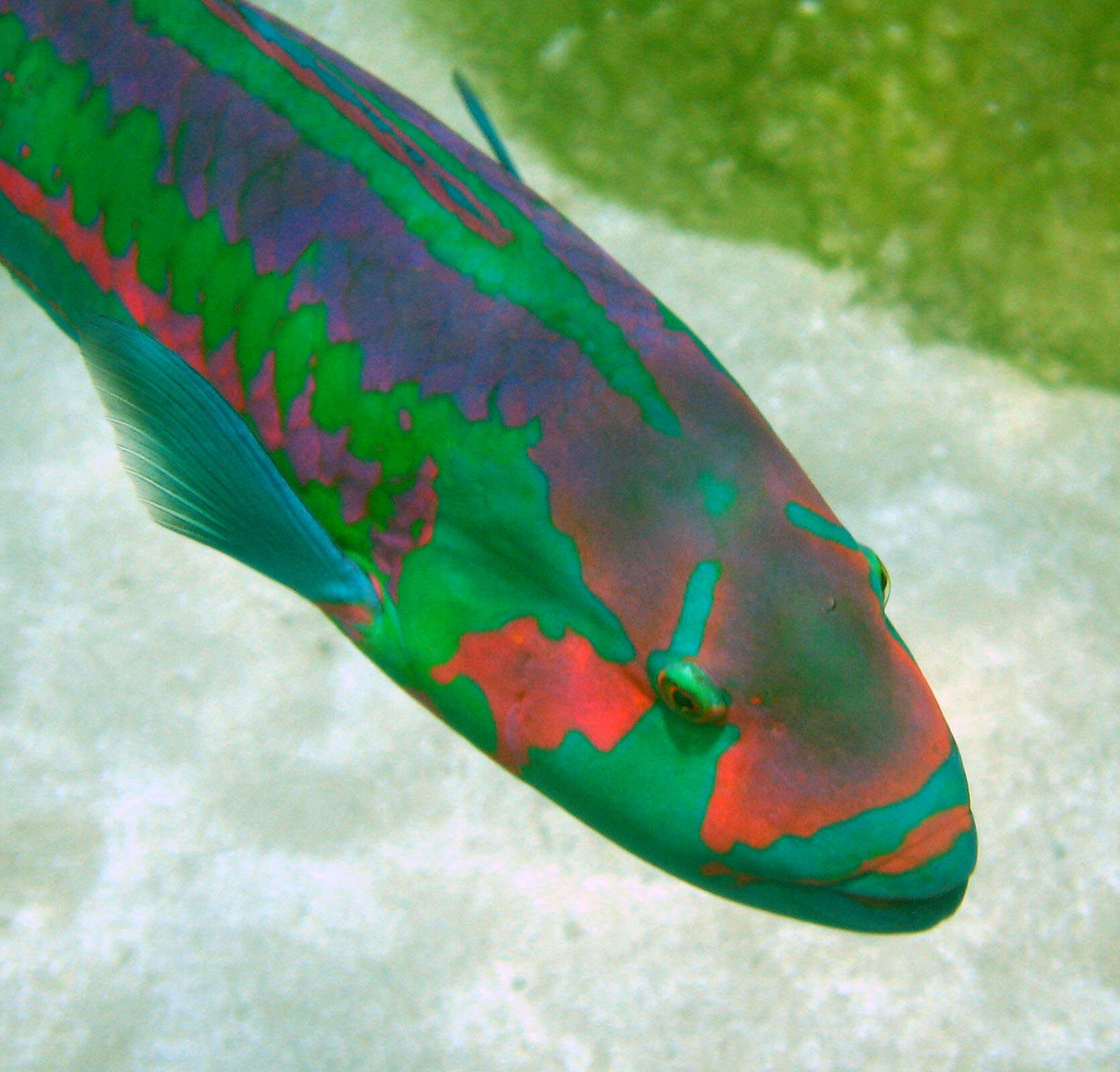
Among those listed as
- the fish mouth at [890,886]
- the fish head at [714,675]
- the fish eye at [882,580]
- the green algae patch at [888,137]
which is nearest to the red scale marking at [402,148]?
the fish head at [714,675]

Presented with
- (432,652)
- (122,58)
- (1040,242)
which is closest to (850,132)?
(1040,242)

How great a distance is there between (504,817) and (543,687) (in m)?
1.85

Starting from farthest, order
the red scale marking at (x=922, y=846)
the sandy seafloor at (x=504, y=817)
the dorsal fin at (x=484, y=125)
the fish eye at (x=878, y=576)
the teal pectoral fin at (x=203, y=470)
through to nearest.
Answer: the sandy seafloor at (x=504, y=817), the dorsal fin at (x=484, y=125), the teal pectoral fin at (x=203, y=470), the fish eye at (x=878, y=576), the red scale marking at (x=922, y=846)

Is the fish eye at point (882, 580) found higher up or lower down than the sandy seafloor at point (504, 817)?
higher up

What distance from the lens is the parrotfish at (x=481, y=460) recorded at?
116 centimetres

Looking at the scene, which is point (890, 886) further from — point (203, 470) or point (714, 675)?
point (203, 470)

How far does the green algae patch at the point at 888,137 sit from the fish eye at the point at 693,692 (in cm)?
290

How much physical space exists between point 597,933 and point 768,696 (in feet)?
6.32

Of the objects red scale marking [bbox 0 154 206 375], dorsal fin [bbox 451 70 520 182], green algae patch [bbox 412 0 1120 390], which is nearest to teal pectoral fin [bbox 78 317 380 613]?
red scale marking [bbox 0 154 206 375]

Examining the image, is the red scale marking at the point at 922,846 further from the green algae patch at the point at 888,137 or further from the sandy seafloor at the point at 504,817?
the green algae patch at the point at 888,137

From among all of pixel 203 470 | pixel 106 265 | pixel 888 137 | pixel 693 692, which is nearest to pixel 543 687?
pixel 693 692

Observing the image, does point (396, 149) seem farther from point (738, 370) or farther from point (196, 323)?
point (738, 370)

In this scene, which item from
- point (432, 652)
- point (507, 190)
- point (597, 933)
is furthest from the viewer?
point (597, 933)

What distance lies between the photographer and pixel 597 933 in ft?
9.21
